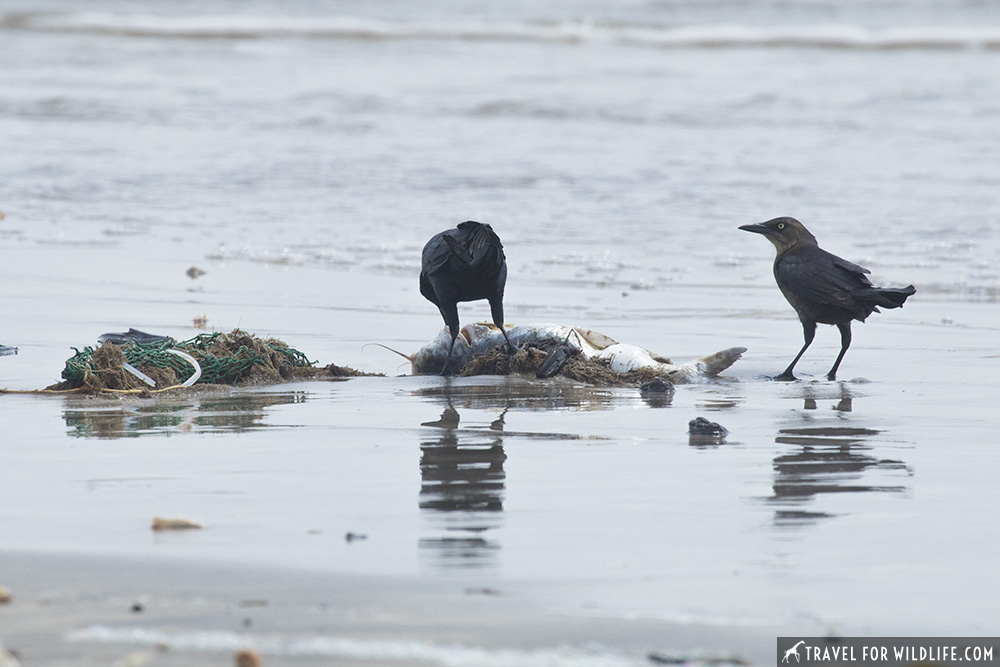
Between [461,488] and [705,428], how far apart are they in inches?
51.6

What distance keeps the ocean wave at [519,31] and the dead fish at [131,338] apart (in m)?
24.3

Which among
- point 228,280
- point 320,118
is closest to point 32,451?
point 228,280

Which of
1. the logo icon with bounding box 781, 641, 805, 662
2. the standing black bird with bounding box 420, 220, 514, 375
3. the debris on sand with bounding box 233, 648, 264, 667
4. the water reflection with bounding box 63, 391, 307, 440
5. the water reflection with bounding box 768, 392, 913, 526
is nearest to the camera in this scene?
the debris on sand with bounding box 233, 648, 264, 667

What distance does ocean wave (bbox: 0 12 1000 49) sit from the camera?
30594mm

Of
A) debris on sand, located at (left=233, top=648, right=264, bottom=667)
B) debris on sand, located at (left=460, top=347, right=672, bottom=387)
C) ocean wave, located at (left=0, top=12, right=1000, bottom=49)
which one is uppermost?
ocean wave, located at (left=0, top=12, right=1000, bottom=49)

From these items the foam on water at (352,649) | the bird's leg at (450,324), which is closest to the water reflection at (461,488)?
the foam on water at (352,649)

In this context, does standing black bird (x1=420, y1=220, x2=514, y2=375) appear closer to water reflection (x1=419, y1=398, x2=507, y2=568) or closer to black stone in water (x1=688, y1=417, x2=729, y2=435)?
water reflection (x1=419, y1=398, x2=507, y2=568)

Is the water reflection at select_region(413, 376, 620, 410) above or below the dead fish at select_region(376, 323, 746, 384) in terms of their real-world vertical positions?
below

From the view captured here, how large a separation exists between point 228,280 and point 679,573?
7.09 meters

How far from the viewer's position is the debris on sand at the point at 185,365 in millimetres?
6059

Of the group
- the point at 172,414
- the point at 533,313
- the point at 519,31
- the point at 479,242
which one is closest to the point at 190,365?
the point at 172,414

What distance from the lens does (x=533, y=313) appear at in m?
8.73

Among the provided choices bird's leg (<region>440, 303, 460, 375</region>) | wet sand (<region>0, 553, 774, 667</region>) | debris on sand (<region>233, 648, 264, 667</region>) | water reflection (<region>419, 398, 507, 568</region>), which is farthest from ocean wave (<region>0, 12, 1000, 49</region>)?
debris on sand (<region>233, 648, 264, 667</region>)

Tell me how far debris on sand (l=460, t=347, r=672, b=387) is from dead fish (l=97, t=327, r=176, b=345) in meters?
1.74
